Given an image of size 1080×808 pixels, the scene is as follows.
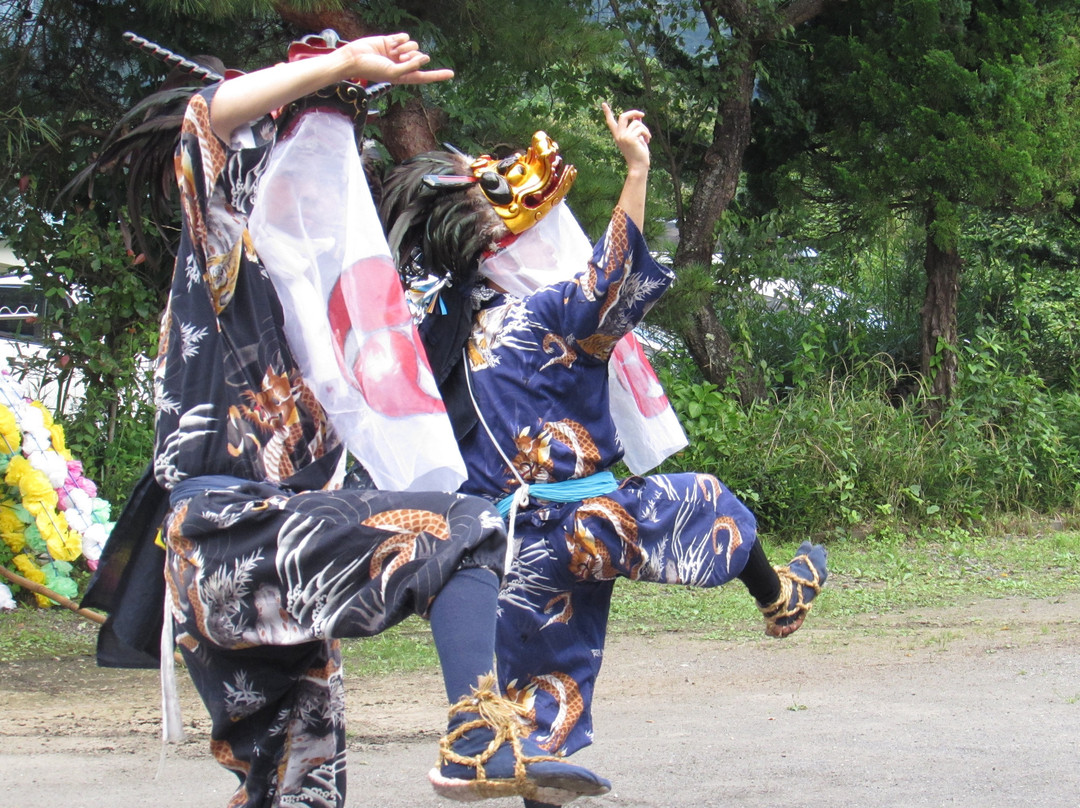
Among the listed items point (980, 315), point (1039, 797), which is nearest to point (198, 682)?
point (1039, 797)

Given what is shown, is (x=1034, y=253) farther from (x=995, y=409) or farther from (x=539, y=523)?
(x=539, y=523)

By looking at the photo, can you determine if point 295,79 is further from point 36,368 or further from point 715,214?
point 715,214

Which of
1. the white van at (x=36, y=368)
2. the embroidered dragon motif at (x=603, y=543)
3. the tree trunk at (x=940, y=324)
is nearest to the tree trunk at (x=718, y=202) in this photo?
the tree trunk at (x=940, y=324)

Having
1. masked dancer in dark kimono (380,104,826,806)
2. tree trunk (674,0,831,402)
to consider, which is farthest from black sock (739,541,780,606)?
tree trunk (674,0,831,402)

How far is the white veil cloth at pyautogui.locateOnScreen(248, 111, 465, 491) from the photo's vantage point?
219 centimetres

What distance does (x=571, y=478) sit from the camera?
9.36ft

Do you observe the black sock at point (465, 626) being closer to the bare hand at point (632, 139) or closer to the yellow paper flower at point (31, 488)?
the bare hand at point (632, 139)

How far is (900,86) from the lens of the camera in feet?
24.8

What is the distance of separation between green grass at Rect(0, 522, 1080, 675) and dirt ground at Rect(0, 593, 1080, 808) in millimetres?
246

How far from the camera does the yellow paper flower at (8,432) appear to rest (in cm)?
499

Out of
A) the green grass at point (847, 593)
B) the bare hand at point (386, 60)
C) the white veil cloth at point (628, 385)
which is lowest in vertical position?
the green grass at point (847, 593)

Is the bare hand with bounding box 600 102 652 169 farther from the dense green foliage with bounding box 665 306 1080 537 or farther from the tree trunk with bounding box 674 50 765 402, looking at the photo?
the tree trunk with bounding box 674 50 765 402

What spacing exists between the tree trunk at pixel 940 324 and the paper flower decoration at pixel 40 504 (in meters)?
5.73

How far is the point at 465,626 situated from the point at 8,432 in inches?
144
